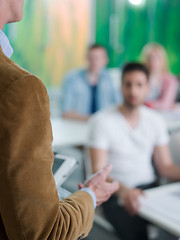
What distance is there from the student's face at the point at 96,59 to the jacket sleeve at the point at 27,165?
2996 millimetres

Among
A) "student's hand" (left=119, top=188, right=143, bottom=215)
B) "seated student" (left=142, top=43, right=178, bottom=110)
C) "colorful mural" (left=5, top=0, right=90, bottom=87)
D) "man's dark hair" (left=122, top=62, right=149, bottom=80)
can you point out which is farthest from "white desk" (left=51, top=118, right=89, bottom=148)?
"colorful mural" (left=5, top=0, right=90, bottom=87)

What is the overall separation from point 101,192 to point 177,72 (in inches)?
207

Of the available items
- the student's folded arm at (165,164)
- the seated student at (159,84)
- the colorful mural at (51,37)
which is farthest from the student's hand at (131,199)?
the colorful mural at (51,37)

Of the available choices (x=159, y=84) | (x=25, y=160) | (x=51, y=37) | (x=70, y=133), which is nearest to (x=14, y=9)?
(x=25, y=160)

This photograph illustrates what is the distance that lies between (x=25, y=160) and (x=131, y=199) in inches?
38.8

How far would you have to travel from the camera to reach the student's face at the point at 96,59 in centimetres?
354

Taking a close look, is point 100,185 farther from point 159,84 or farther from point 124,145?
point 159,84

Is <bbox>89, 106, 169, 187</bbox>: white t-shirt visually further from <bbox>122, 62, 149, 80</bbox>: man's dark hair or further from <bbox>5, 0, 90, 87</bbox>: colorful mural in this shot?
<bbox>5, 0, 90, 87</bbox>: colorful mural

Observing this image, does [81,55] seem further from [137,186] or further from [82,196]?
[82,196]

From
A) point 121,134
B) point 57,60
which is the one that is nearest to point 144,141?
point 121,134

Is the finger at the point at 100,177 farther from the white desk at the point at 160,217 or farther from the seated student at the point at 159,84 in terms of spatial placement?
the seated student at the point at 159,84

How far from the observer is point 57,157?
0.88 meters

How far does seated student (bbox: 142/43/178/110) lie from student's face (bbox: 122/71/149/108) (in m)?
1.56

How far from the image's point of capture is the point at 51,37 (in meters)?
4.30
